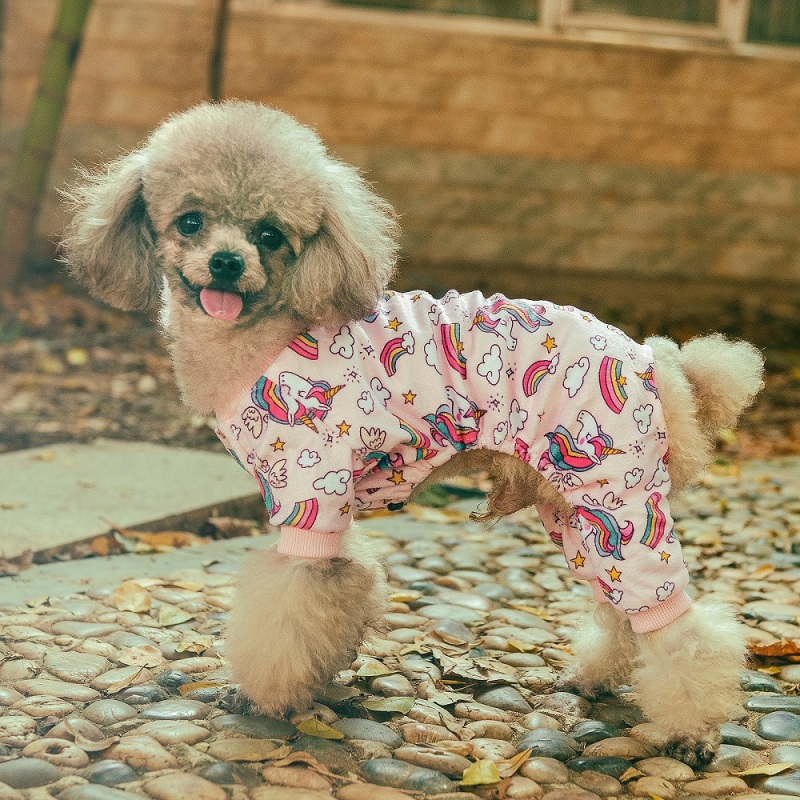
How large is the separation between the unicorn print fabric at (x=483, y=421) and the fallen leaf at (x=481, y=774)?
509 mm

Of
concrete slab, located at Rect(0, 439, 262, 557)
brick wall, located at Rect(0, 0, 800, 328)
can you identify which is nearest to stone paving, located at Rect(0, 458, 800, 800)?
concrete slab, located at Rect(0, 439, 262, 557)

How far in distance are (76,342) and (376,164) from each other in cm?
277

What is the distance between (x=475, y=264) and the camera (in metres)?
8.66

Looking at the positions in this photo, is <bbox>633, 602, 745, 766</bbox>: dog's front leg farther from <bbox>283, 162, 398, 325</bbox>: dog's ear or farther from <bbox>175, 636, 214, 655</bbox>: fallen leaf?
<bbox>175, 636, 214, 655</bbox>: fallen leaf

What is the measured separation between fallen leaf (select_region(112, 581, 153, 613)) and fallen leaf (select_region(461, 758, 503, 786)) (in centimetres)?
130

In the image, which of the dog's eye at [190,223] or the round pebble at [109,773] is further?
the dog's eye at [190,223]

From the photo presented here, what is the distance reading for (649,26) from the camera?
28.0 feet

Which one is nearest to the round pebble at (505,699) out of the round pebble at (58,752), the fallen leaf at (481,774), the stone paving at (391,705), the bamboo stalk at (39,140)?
the stone paving at (391,705)

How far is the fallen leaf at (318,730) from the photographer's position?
2.67m

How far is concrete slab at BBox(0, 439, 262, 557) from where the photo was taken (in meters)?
4.00

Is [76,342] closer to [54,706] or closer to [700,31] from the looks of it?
[54,706]

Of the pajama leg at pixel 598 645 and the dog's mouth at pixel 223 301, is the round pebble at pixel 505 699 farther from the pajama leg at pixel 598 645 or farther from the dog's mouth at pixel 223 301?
the dog's mouth at pixel 223 301

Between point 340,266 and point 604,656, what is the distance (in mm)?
1316

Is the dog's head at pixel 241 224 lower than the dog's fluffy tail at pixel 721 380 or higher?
higher
